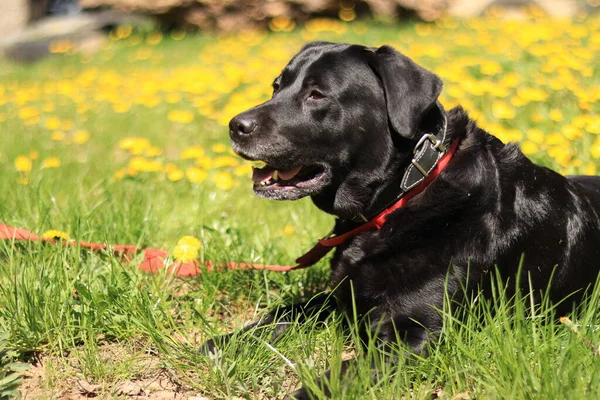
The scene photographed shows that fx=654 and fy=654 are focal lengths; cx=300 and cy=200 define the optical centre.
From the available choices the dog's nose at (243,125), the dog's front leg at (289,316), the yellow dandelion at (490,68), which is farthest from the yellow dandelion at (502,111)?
the dog's nose at (243,125)

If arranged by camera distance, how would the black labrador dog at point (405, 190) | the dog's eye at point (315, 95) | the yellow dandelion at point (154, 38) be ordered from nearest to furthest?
the black labrador dog at point (405, 190) → the dog's eye at point (315, 95) → the yellow dandelion at point (154, 38)

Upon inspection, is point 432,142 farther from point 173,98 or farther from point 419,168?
point 173,98

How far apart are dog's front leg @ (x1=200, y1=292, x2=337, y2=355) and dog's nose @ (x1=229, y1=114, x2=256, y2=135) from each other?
75 cm

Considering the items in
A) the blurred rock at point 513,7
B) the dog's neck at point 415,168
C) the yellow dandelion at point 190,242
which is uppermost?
the dog's neck at point 415,168

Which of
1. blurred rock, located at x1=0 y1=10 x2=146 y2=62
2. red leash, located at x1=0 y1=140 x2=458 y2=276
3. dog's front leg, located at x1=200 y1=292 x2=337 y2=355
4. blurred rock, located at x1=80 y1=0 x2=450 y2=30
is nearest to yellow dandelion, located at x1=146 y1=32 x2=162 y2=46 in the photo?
blurred rock, located at x1=80 y1=0 x2=450 y2=30

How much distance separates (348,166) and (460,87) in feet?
10.8

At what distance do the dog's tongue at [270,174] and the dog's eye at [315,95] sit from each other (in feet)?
1.00

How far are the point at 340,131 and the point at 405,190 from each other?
14.2 inches

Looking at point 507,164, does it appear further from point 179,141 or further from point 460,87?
point 179,141

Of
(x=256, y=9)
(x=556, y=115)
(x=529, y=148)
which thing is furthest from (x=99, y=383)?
(x=256, y=9)

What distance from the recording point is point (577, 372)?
1.96 m

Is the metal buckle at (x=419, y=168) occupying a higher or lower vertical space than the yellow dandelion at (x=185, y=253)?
higher

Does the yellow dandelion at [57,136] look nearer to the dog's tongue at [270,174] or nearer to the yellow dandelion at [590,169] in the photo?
the dog's tongue at [270,174]

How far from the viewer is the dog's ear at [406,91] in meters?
2.54
